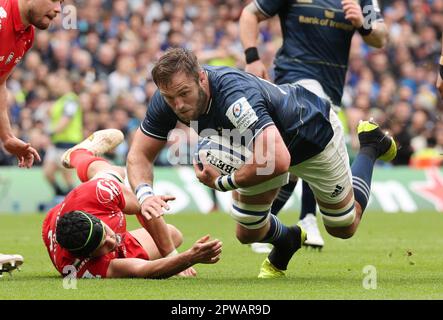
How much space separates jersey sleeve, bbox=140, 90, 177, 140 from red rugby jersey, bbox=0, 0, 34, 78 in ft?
3.95

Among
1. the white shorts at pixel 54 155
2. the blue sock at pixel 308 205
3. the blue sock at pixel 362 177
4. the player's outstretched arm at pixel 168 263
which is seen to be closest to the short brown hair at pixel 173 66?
the player's outstretched arm at pixel 168 263

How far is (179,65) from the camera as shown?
262 inches

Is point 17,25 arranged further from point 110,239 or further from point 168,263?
point 168,263

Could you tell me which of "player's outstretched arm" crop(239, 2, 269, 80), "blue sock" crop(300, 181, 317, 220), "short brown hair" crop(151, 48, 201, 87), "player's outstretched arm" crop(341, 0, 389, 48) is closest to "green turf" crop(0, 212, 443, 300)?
"blue sock" crop(300, 181, 317, 220)

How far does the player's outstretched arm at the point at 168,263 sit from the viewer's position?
671 centimetres

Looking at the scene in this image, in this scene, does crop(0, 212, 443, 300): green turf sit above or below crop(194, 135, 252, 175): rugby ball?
below

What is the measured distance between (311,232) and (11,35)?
3.86m

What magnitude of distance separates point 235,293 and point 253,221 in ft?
4.29

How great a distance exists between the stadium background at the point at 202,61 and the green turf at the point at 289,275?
927 mm

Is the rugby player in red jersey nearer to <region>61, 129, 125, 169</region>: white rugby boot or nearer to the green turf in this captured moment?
the green turf

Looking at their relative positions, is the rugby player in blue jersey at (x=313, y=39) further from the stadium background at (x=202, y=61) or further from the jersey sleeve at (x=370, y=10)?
the stadium background at (x=202, y=61)

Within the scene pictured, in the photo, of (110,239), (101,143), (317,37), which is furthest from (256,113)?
(317,37)

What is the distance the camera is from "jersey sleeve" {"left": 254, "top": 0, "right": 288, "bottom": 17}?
10000 millimetres
